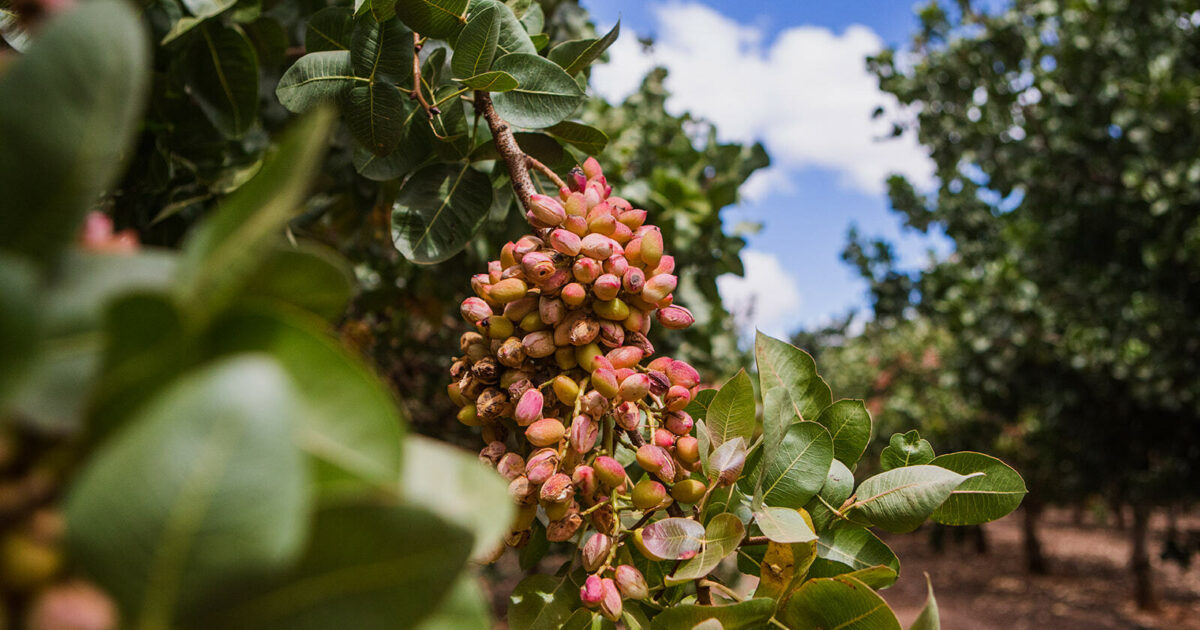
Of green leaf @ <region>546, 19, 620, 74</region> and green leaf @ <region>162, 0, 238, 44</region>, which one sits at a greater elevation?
green leaf @ <region>546, 19, 620, 74</region>

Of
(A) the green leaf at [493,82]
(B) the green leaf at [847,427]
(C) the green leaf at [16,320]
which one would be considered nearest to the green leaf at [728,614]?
(B) the green leaf at [847,427]

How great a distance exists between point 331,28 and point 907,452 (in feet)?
3.55

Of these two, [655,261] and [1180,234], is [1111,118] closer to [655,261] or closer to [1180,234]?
[1180,234]

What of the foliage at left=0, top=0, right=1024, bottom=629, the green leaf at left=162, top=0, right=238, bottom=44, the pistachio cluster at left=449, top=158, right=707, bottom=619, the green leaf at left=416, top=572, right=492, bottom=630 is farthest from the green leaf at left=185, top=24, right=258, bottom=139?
the green leaf at left=416, top=572, right=492, bottom=630

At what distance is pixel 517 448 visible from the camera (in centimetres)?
96

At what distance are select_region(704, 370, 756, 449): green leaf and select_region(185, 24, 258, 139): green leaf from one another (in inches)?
44.0

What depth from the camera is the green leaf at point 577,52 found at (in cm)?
110

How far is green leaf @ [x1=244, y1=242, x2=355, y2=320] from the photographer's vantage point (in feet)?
1.25

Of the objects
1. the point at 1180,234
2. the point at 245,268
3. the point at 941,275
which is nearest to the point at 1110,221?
the point at 1180,234

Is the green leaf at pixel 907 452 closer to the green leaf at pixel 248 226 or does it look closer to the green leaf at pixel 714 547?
the green leaf at pixel 714 547

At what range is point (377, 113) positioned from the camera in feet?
3.50

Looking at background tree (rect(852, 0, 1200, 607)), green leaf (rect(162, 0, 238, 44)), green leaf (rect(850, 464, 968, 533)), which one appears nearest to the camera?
green leaf (rect(850, 464, 968, 533))

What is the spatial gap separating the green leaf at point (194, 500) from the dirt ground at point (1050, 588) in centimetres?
961

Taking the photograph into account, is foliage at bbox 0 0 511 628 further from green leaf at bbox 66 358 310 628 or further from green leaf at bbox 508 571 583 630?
green leaf at bbox 508 571 583 630
